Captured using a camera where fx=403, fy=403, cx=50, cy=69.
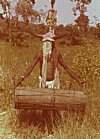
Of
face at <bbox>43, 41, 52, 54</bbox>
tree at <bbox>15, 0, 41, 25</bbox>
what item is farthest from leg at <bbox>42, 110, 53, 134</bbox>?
tree at <bbox>15, 0, 41, 25</bbox>

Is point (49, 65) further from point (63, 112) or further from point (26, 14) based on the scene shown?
point (26, 14)

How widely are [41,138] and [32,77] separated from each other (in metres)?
1.74

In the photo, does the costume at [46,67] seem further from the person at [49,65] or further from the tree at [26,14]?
the tree at [26,14]

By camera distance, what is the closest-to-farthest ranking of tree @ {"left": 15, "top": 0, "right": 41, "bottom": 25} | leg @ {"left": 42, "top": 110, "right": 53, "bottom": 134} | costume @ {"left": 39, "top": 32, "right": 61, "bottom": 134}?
costume @ {"left": 39, "top": 32, "right": 61, "bottom": 134}, leg @ {"left": 42, "top": 110, "right": 53, "bottom": 134}, tree @ {"left": 15, "top": 0, "right": 41, "bottom": 25}

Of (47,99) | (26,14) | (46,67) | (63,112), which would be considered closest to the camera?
(47,99)

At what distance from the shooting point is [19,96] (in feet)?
14.7

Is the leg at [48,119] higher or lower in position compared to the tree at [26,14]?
lower

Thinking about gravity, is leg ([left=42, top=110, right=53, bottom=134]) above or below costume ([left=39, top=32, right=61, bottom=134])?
below

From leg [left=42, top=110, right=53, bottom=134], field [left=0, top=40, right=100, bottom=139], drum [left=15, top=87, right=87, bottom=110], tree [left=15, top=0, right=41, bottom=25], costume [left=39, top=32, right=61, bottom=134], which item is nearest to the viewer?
drum [left=15, top=87, right=87, bottom=110]

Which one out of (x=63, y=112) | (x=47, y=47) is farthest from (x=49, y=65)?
(x=63, y=112)

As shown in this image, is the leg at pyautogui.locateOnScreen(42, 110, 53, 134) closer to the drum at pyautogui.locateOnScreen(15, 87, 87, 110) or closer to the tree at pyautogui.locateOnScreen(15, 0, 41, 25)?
the drum at pyautogui.locateOnScreen(15, 87, 87, 110)

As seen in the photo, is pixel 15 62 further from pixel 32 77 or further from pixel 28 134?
pixel 28 134

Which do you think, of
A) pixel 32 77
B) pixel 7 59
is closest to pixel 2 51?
pixel 7 59

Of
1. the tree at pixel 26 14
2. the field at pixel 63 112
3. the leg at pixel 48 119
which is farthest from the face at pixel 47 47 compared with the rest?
the tree at pixel 26 14
